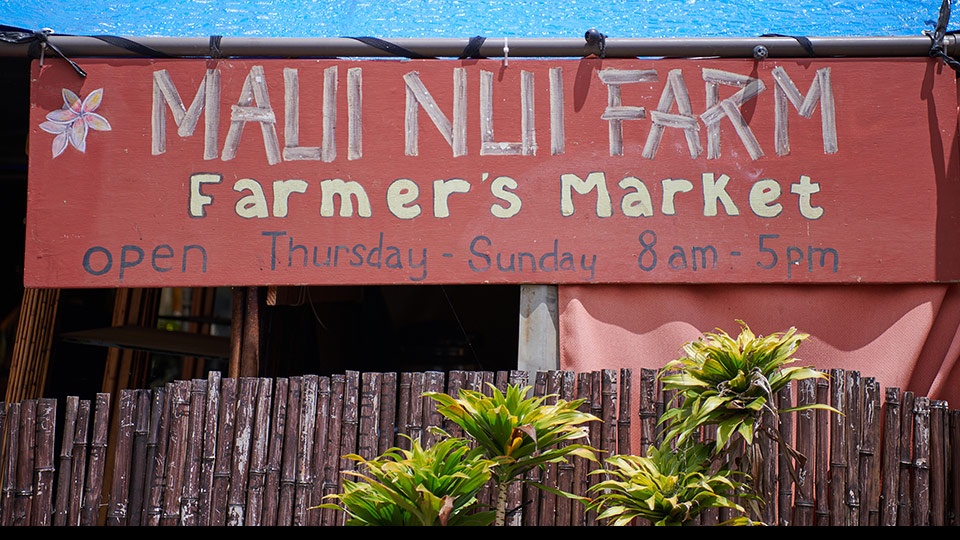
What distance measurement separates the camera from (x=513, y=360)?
8250 millimetres

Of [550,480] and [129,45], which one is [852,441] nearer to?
[550,480]

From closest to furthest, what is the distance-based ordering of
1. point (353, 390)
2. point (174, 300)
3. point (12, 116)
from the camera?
point (353, 390)
point (12, 116)
point (174, 300)

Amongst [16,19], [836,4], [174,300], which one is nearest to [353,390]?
[16,19]

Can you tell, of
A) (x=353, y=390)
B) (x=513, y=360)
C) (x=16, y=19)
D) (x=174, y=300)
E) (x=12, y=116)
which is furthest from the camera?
(x=174, y=300)

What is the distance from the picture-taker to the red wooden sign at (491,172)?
4500 mm

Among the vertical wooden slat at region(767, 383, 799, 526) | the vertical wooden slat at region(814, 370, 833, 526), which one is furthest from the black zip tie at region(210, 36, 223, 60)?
the vertical wooden slat at region(814, 370, 833, 526)

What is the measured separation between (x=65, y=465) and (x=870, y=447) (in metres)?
3.78

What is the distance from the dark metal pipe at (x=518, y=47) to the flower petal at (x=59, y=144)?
429 millimetres

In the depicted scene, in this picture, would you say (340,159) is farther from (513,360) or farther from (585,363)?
(513,360)

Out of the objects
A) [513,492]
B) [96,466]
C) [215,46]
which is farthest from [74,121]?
[513,492]

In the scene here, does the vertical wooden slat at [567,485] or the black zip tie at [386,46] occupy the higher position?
the black zip tie at [386,46]

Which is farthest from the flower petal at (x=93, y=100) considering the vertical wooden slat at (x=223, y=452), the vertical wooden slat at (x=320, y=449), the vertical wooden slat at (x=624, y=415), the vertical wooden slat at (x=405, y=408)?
the vertical wooden slat at (x=624, y=415)

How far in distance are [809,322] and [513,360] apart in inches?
158

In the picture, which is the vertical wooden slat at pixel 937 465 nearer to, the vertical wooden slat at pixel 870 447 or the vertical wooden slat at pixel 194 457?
the vertical wooden slat at pixel 870 447
